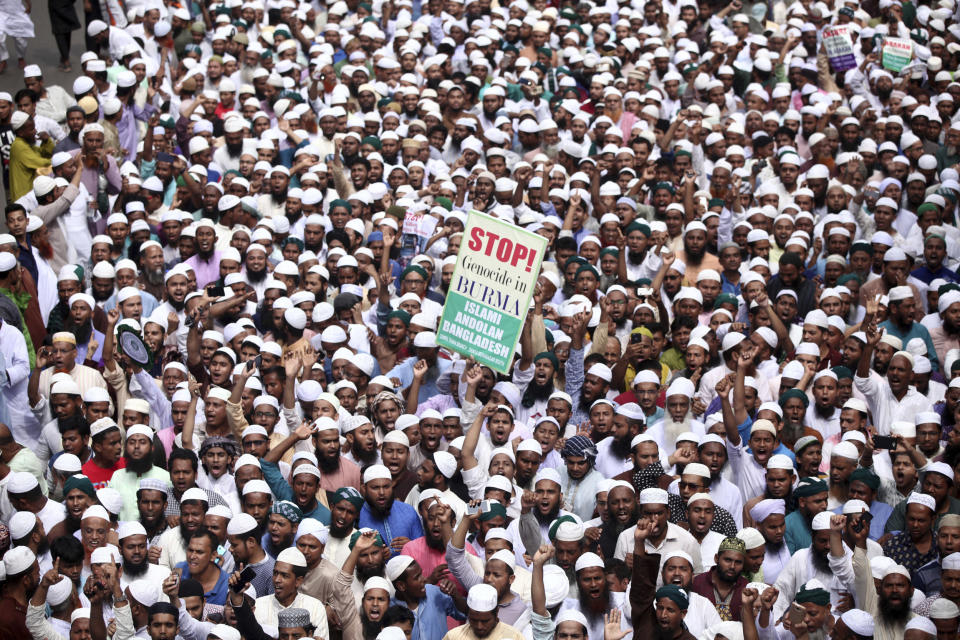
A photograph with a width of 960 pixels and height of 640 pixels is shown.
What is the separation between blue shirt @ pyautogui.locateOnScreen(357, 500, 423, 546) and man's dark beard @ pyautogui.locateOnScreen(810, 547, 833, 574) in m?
2.39

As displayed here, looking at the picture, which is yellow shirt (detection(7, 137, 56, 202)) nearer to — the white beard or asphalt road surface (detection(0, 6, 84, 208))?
asphalt road surface (detection(0, 6, 84, 208))

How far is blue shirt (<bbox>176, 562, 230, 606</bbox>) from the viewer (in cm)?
722

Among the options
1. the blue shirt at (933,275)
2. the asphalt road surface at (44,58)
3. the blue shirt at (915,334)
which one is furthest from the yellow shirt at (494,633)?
the asphalt road surface at (44,58)

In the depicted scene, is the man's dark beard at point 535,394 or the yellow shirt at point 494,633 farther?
the man's dark beard at point 535,394

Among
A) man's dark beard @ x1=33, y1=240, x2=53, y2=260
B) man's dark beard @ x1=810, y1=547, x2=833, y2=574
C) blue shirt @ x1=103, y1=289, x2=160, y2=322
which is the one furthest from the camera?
man's dark beard @ x1=33, y1=240, x2=53, y2=260

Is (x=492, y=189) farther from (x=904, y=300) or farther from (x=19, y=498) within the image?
(x=19, y=498)

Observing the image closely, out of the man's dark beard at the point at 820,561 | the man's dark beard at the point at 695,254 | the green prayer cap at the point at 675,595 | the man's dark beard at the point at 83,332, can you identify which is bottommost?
the man's dark beard at the point at 83,332

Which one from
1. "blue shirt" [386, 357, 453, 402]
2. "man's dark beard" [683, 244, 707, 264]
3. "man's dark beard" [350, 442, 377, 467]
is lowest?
"blue shirt" [386, 357, 453, 402]

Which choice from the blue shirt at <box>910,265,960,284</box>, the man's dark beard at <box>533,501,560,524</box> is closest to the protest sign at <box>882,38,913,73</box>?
the blue shirt at <box>910,265,960,284</box>

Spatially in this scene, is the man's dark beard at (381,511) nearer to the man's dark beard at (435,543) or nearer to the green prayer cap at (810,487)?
the man's dark beard at (435,543)

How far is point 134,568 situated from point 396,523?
5.22 feet

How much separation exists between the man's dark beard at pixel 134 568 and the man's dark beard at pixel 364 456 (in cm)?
179

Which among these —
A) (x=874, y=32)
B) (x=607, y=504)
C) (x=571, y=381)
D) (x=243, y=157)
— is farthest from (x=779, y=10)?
(x=607, y=504)

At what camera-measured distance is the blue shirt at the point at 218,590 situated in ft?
23.7
